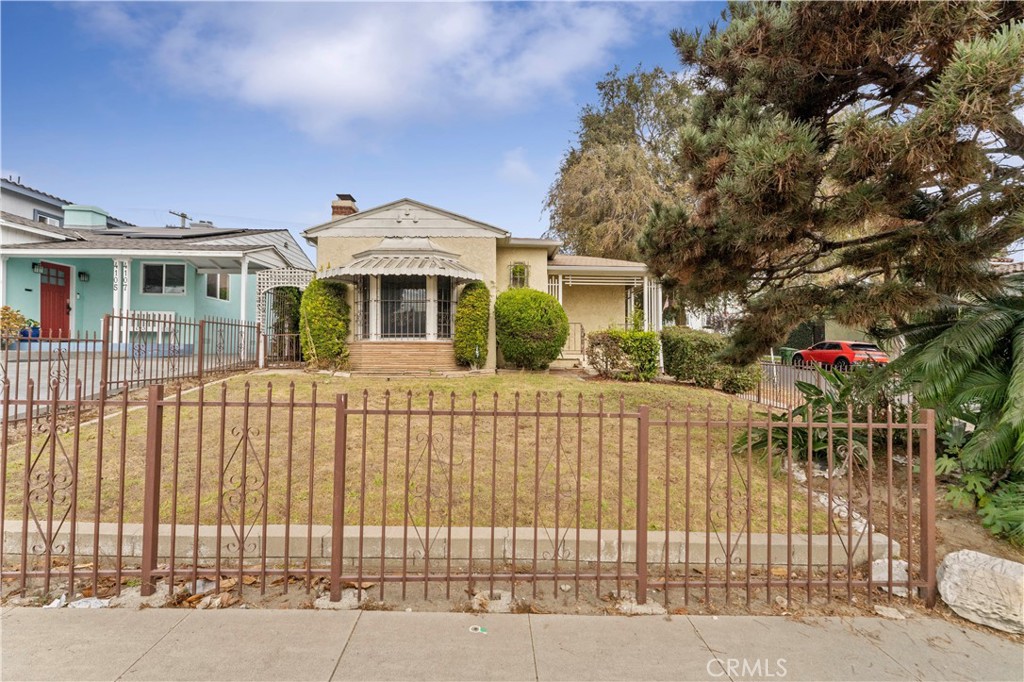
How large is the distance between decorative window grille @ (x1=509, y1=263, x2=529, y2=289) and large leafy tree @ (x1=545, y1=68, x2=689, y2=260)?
26.8 ft

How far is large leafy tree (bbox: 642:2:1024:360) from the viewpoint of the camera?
3672mm

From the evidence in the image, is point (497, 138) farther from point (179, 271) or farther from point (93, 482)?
point (93, 482)

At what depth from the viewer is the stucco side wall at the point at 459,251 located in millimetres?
13703

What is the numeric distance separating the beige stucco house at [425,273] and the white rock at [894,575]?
942cm

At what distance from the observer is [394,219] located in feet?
45.8

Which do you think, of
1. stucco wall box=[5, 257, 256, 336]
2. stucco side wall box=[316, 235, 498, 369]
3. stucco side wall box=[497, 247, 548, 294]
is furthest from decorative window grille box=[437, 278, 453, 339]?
stucco wall box=[5, 257, 256, 336]

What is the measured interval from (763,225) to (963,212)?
1876 millimetres

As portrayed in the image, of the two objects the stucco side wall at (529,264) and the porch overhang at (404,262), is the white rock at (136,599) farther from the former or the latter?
the stucco side wall at (529,264)

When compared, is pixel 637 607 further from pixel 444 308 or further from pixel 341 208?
pixel 341 208

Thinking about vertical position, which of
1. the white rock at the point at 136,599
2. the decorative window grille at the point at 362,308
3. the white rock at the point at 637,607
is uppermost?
the decorative window grille at the point at 362,308

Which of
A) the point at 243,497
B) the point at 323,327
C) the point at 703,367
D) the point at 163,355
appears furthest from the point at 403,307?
the point at 243,497

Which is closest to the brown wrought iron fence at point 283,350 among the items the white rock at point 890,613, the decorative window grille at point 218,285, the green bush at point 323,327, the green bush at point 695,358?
the green bush at point 323,327

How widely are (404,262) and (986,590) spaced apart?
1167 centimetres

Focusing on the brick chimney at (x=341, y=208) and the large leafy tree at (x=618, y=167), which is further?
the large leafy tree at (x=618, y=167)
